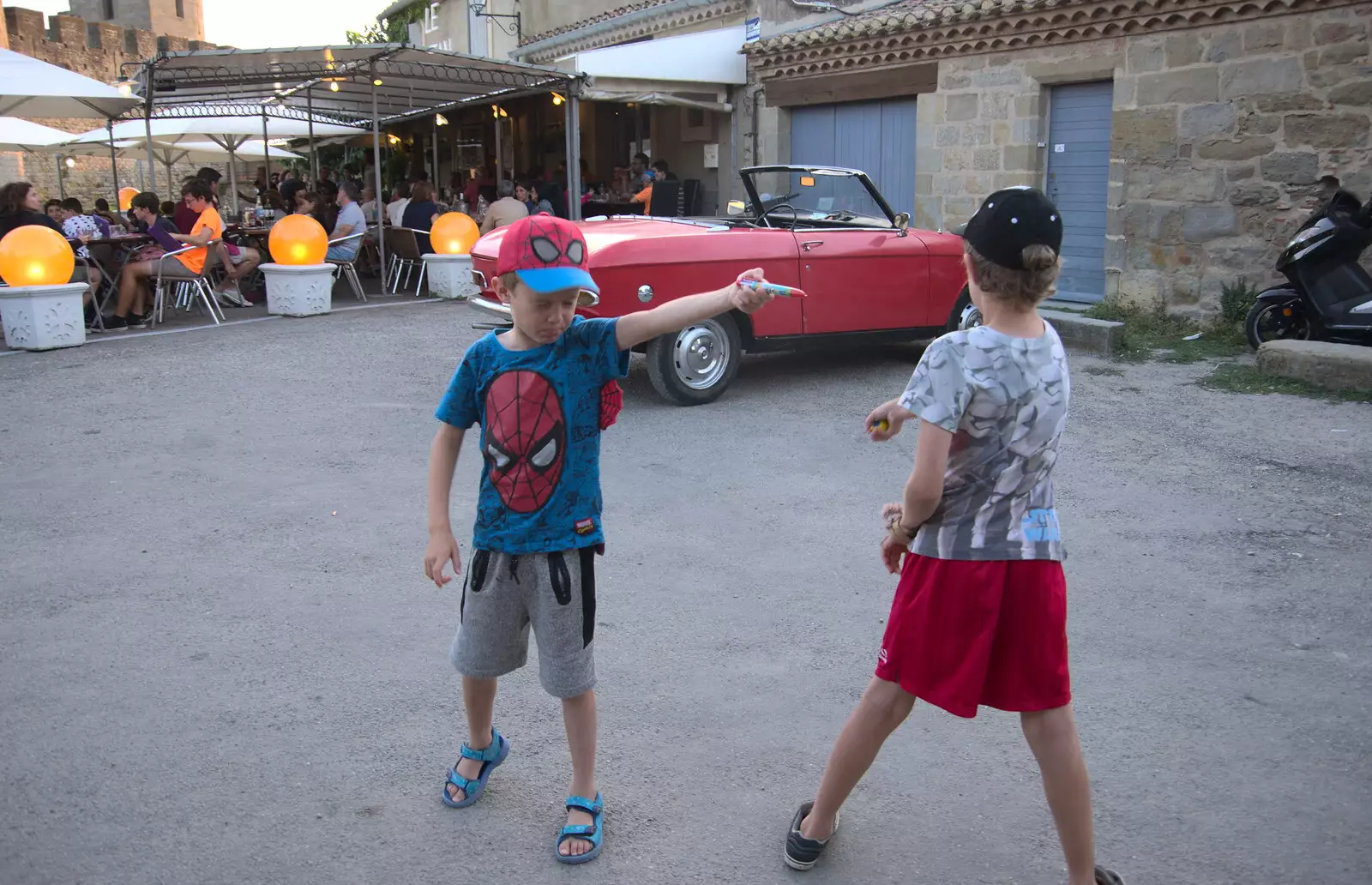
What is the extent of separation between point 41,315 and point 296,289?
2669 mm

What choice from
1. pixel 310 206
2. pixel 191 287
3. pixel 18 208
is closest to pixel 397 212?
pixel 310 206

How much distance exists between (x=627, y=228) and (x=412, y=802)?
17.3ft

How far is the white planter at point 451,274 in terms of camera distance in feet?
42.8

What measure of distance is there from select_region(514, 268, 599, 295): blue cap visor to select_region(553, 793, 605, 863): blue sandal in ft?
3.90

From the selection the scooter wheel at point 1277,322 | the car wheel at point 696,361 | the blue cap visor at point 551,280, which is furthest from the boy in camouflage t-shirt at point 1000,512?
the scooter wheel at point 1277,322

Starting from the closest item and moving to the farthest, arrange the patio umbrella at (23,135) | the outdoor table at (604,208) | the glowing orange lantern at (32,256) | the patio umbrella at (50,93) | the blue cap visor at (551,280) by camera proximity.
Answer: the blue cap visor at (551,280) < the glowing orange lantern at (32,256) < the patio umbrella at (50,93) < the outdoor table at (604,208) < the patio umbrella at (23,135)

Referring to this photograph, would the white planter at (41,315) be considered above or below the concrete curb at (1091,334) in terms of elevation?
above

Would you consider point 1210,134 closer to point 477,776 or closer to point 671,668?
point 671,668

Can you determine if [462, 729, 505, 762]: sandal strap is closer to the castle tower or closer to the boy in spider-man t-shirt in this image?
the boy in spider-man t-shirt

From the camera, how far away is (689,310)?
7.75 feet

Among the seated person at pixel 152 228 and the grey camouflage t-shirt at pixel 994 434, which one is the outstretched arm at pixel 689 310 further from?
the seated person at pixel 152 228

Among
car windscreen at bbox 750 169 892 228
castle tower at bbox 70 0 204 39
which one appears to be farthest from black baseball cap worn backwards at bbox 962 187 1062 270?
castle tower at bbox 70 0 204 39

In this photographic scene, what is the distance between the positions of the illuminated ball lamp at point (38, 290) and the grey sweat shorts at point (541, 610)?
860cm

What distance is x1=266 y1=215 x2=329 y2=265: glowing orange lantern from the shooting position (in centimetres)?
1166
